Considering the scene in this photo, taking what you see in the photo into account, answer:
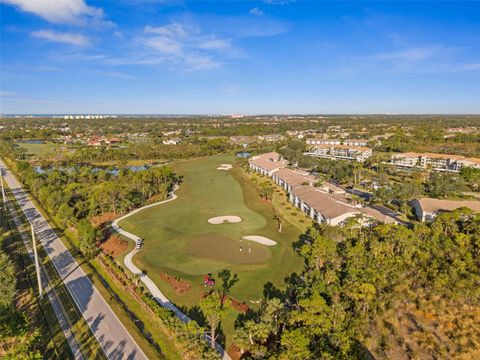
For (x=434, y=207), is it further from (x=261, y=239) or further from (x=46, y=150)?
(x=46, y=150)

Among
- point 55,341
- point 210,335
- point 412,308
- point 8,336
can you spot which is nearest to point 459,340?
point 412,308

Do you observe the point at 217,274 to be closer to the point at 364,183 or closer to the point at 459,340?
the point at 459,340

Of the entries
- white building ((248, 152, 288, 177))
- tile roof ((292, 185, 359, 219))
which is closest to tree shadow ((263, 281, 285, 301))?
tile roof ((292, 185, 359, 219))

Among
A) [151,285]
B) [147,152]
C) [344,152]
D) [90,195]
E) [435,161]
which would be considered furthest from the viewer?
[147,152]

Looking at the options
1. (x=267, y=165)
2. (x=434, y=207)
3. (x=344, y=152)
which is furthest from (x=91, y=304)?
(x=344, y=152)

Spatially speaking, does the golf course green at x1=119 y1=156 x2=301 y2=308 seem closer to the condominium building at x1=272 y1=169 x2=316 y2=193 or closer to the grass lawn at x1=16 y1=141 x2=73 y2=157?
the condominium building at x1=272 y1=169 x2=316 y2=193

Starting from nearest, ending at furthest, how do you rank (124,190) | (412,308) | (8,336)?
(8,336), (412,308), (124,190)
